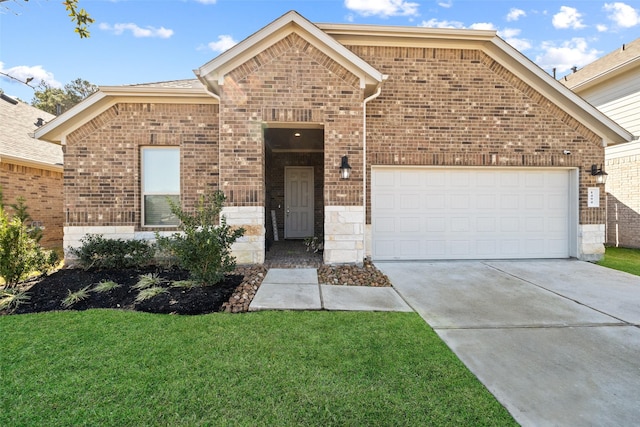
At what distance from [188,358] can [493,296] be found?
457cm

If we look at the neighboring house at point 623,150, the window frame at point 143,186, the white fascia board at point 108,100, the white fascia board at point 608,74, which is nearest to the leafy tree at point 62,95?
the white fascia board at point 108,100

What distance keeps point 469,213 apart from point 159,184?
302 inches

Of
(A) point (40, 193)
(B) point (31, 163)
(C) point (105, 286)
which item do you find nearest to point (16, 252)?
(C) point (105, 286)

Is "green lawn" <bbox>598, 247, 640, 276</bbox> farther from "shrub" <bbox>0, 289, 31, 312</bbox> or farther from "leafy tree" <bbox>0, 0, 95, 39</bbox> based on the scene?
"shrub" <bbox>0, 289, 31, 312</bbox>

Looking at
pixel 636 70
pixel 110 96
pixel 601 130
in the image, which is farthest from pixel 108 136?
pixel 636 70

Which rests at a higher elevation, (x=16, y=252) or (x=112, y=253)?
(x=16, y=252)

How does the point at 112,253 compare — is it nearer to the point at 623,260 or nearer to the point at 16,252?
the point at 16,252

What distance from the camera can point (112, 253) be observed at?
628 centimetres

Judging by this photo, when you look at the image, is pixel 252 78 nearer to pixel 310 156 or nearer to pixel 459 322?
pixel 310 156

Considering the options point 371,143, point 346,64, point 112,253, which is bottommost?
point 112,253

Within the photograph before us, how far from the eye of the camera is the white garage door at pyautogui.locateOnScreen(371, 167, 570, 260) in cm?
757

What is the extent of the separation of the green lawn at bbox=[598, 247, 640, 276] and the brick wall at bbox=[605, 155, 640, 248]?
0.75 meters

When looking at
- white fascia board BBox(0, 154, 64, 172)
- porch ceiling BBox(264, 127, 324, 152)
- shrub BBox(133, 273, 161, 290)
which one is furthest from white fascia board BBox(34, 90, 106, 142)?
shrub BBox(133, 273, 161, 290)

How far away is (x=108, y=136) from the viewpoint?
699 centimetres
